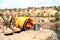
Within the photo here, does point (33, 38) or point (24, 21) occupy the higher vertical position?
point (24, 21)

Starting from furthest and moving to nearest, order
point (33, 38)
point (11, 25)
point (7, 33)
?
point (11, 25), point (7, 33), point (33, 38)

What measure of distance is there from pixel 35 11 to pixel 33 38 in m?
89.4

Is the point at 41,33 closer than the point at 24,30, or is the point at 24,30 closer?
the point at 41,33

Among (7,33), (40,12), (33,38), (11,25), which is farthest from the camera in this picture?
(40,12)

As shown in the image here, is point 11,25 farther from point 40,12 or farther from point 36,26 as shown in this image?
point 40,12

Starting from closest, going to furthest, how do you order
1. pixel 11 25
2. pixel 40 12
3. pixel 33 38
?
pixel 33 38
pixel 11 25
pixel 40 12

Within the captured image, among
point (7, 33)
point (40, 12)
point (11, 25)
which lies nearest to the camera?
point (7, 33)

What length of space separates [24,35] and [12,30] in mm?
1627

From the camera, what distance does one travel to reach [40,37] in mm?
14117

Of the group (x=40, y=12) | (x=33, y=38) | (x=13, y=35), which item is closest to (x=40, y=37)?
(x=33, y=38)

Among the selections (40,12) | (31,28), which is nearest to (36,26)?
(31,28)

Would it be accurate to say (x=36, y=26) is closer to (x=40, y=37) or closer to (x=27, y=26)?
(x=27, y=26)

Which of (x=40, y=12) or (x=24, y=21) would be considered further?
(x=40, y=12)

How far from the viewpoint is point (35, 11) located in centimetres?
10331
